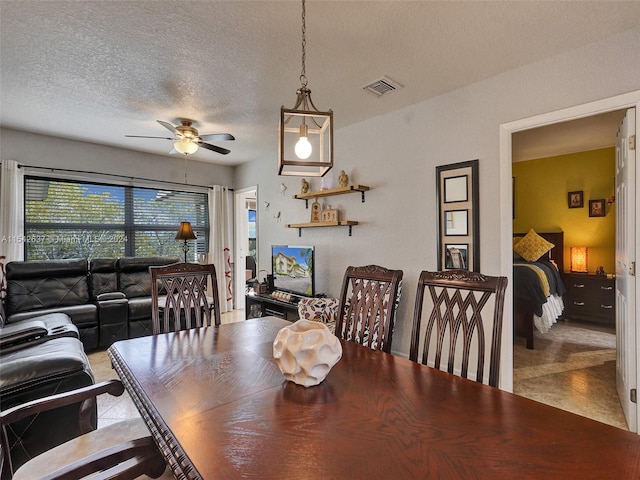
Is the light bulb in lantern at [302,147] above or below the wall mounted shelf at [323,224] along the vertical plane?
above

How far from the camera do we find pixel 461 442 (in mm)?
817

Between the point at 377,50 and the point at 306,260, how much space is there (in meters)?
2.45

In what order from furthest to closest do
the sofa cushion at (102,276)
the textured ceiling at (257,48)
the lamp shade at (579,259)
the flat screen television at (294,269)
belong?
the lamp shade at (579,259)
the sofa cushion at (102,276)
the flat screen television at (294,269)
the textured ceiling at (257,48)

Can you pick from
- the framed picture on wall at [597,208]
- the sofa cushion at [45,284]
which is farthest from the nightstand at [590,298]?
the sofa cushion at [45,284]

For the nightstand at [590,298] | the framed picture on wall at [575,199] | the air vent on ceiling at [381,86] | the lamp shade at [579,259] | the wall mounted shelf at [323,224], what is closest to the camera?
the air vent on ceiling at [381,86]

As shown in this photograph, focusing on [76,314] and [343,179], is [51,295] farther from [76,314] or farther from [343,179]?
[343,179]

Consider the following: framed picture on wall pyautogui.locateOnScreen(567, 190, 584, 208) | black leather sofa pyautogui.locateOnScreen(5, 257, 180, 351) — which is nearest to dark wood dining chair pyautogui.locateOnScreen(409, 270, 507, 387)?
black leather sofa pyautogui.locateOnScreen(5, 257, 180, 351)

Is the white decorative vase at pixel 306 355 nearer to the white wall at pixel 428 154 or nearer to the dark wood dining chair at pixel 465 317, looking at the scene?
the dark wood dining chair at pixel 465 317

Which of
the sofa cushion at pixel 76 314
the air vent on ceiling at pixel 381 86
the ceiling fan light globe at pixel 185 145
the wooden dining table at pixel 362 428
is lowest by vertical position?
the sofa cushion at pixel 76 314

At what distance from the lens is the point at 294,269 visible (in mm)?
4211

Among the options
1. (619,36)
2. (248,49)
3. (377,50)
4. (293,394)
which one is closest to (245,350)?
(293,394)

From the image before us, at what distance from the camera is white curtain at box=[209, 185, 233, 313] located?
555 cm

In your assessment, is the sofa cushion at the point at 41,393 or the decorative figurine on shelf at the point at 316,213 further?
the decorative figurine on shelf at the point at 316,213

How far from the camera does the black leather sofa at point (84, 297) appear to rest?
140 inches
